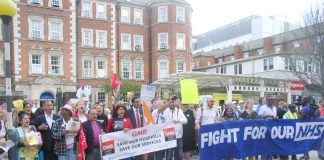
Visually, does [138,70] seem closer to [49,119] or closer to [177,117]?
[177,117]

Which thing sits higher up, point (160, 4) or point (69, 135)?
point (160, 4)

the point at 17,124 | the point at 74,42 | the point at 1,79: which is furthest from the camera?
the point at 74,42

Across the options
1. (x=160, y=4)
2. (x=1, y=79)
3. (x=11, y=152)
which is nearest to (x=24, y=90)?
(x=1, y=79)

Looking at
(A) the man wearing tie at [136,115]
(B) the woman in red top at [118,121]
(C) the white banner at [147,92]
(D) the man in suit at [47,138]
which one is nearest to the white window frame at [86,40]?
(C) the white banner at [147,92]

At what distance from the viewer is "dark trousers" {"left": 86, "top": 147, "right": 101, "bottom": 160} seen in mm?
8438

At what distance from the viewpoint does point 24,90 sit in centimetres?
3788

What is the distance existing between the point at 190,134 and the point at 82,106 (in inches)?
146

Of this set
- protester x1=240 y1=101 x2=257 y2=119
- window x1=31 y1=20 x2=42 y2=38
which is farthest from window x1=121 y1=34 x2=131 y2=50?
protester x1=240 y1=101 x2=257 y2=119

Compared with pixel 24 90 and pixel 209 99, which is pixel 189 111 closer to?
pixel 209 99

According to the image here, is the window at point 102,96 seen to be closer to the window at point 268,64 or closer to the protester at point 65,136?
the window at point 268,64

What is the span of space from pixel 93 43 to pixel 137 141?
35.8 meters

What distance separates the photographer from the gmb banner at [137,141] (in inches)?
346

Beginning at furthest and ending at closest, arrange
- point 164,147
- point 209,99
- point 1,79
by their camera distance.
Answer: point 1,79 → point 209,99 → point 164,147

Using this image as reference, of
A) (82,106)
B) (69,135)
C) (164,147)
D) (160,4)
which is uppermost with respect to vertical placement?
(160,4)
